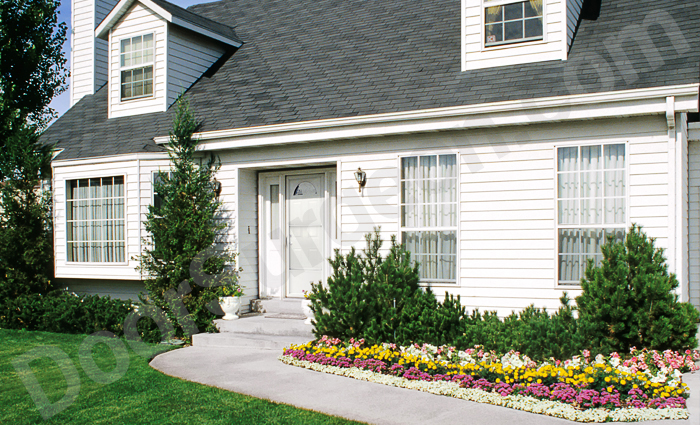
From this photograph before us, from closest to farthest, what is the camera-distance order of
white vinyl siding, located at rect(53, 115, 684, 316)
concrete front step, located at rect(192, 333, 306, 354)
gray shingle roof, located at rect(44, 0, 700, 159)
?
white vinyl siding, located at rect(53, 115, 684, 316) < gray shingle roof, located at rect(44, 0, 700, 159) < concrete front step, located at rect(192, 333, 306, 354)

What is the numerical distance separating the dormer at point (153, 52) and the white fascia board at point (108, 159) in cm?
142

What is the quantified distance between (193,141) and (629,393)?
7.10 m

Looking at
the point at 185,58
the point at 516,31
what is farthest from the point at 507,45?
the point at 185,58

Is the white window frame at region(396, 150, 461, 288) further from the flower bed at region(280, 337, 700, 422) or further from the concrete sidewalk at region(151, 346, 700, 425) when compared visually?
the concrete sidewalk at region(151, 346, 700, 425)

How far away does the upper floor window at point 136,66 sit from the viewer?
35.8 ft

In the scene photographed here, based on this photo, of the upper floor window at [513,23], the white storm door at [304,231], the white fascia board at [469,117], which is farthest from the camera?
the white storm door at [304,231]

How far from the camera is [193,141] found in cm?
927

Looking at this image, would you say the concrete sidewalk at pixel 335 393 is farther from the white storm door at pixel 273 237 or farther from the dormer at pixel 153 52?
the dormer at pixel 153 52

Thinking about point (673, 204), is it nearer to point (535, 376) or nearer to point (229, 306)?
point (535, 376)

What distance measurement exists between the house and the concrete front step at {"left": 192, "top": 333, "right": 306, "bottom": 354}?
154 centimetres

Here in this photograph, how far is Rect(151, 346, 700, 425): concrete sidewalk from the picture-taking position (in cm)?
471

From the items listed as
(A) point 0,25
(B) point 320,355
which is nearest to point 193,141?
(B) point 320,355

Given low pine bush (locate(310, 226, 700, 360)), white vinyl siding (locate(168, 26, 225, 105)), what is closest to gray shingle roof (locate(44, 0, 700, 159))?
white vinyl siding (locate(168, 26, 225, 105))

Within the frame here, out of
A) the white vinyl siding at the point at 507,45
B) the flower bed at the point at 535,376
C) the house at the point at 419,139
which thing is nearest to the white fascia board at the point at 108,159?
the house at the point at 419,139
